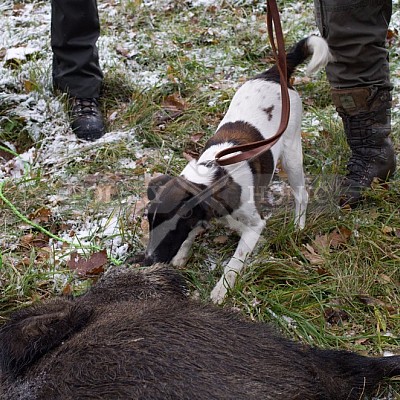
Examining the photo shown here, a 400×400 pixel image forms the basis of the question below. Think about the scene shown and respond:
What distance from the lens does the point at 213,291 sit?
3.46 metres

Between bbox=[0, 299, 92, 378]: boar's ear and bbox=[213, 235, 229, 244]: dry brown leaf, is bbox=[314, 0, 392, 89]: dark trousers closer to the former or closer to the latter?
bbox=[213, 235, 229, 244]: dry brown leaf

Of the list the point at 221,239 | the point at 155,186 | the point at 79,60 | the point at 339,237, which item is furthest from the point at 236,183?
the point at 79,60

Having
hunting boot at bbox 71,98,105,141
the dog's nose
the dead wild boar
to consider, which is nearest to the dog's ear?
the dog's nose

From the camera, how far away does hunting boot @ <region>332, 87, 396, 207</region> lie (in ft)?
13.5

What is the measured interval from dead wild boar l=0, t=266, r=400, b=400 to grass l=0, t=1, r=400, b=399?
23.8 inches

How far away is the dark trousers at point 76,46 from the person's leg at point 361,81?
2046mm

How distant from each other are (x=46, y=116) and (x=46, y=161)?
0.59m

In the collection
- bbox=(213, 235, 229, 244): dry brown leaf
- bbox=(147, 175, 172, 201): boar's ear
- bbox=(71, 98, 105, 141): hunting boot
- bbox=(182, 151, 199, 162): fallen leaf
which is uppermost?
bbox=(147, 175, 172, 201): boar's ear

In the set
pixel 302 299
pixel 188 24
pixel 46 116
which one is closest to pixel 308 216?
pixel 302 299

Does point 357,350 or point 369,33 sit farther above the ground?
point 369,33

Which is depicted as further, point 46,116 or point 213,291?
point 46,116

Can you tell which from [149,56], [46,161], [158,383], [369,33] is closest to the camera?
[158,383]

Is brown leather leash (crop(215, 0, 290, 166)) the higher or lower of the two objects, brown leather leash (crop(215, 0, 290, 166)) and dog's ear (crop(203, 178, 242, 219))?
the higher

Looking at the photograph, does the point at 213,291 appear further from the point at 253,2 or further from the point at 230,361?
the point at 253,2
